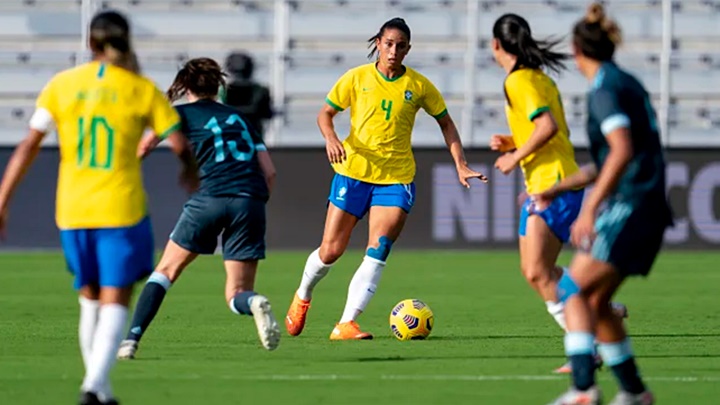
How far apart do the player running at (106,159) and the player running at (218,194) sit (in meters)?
2.22

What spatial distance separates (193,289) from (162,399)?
8120 millimetres

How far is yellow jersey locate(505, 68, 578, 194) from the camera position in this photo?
9086 millimetres

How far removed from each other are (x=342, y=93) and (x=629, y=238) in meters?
4.84

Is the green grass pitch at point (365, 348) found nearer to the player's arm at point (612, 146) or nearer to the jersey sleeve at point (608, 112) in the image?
the player's arm at point (612, 146)

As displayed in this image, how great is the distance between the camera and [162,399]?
782cm

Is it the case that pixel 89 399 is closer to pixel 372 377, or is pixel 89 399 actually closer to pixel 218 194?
pixel 372 377

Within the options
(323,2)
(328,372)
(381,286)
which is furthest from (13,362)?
(323,2)

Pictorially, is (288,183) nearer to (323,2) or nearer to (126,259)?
(323,2)

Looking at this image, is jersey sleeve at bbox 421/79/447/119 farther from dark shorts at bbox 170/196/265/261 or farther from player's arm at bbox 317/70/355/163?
dark shorts at bbox 170/196/265/261

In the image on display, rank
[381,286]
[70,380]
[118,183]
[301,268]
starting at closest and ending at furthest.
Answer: [118,183] → [70,380] → [381,286] → [301,268]

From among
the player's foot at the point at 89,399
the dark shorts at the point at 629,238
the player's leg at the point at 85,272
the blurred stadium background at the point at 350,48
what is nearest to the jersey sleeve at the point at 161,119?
the player's leg at the point at 85,272

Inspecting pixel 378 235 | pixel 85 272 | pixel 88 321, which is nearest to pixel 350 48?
pixel 378 235

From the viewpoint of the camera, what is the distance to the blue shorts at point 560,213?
9.20m

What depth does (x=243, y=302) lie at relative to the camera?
378 inches
